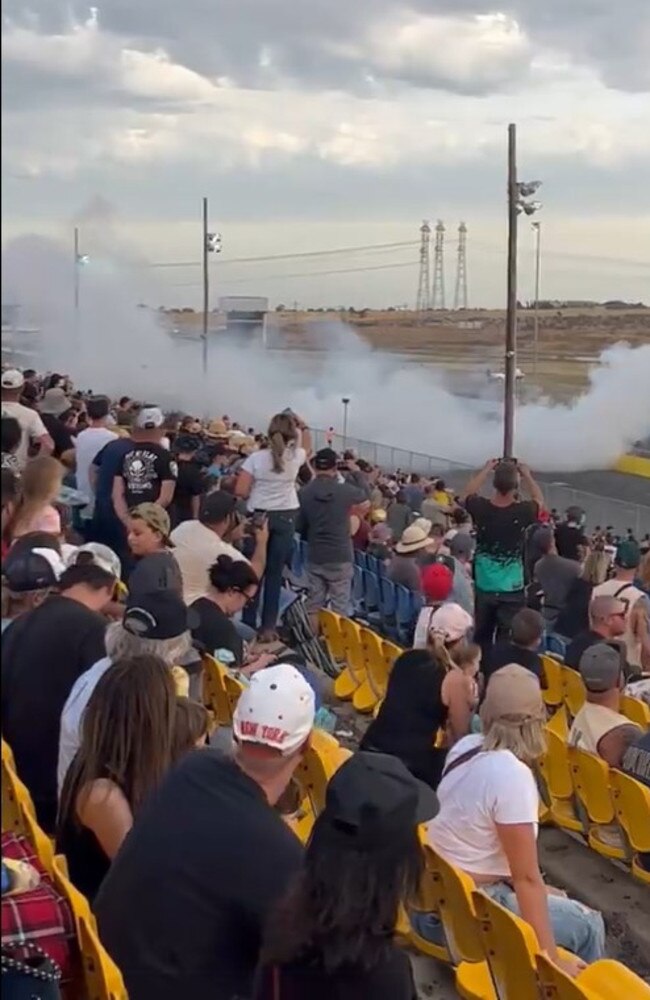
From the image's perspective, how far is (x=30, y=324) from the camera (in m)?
2.96

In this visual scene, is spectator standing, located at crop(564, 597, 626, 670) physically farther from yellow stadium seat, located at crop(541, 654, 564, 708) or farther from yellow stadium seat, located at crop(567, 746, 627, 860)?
yellow stadium seat, located at crop(567, 746, 627, 860)

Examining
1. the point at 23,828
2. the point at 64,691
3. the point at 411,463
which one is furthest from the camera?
the point at 411,463

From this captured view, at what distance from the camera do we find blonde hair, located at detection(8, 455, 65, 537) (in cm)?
194

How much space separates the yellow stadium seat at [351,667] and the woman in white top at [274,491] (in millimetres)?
619

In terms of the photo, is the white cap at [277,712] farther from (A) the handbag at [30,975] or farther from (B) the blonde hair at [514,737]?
(B) the blonde hair at [514,737]

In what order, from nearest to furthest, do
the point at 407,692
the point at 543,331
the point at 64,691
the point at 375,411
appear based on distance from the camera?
1. the point at 64,691
2. the point at 407,692
3. the point at 375,411
4. the point at 543,331

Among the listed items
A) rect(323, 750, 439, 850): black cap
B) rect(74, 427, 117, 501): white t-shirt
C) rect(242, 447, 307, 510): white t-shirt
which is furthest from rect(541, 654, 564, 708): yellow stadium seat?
rect(323, 750, 439, 850): black cap

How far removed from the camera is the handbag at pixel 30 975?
2705mm

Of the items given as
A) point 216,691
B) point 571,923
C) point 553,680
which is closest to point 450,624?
point 216,691

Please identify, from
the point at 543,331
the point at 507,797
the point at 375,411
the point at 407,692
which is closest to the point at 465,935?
the point at 507,797

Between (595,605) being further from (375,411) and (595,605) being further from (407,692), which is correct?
(375,411)

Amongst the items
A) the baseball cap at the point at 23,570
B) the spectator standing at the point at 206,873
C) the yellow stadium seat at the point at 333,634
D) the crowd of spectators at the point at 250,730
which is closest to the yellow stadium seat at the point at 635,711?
the crowd of spectators at the point at 250,730

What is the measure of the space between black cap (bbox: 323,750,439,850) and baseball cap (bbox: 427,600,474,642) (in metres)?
3.33

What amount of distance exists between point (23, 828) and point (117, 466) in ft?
14.6
